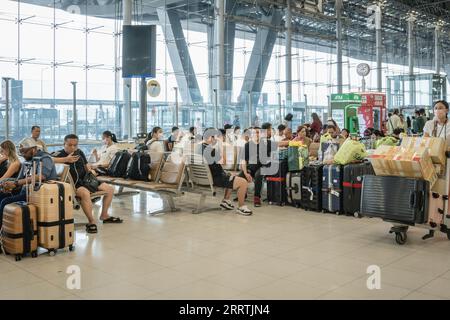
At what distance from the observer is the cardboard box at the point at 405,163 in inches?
232

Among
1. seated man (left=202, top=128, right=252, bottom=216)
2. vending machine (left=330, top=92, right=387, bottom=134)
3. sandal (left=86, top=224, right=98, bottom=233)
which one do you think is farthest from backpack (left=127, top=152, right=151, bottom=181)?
vending machine (left=330, top=92, right=387, bottom=134)

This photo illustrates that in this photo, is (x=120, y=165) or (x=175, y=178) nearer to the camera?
(x=175, y=178)

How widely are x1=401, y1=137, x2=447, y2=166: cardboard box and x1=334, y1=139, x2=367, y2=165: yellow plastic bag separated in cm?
199

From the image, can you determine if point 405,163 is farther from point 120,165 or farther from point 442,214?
point 120,165

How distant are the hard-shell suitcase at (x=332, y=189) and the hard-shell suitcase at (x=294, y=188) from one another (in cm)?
54

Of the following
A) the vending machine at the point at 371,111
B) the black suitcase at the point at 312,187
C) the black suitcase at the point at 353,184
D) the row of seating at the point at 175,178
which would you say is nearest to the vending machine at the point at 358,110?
the vending machine at the point at 371,111

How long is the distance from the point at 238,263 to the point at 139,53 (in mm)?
8702

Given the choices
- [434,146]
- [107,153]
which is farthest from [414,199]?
[107,153]

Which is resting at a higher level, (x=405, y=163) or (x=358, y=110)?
(x=358, y=110)

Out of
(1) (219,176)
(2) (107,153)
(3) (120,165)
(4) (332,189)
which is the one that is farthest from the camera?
(2) (107,153)

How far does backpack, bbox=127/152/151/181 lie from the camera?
341 inches

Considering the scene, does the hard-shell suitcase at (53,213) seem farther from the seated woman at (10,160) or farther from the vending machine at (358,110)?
the vending machine at (358,110)

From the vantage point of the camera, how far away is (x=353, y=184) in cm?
796
